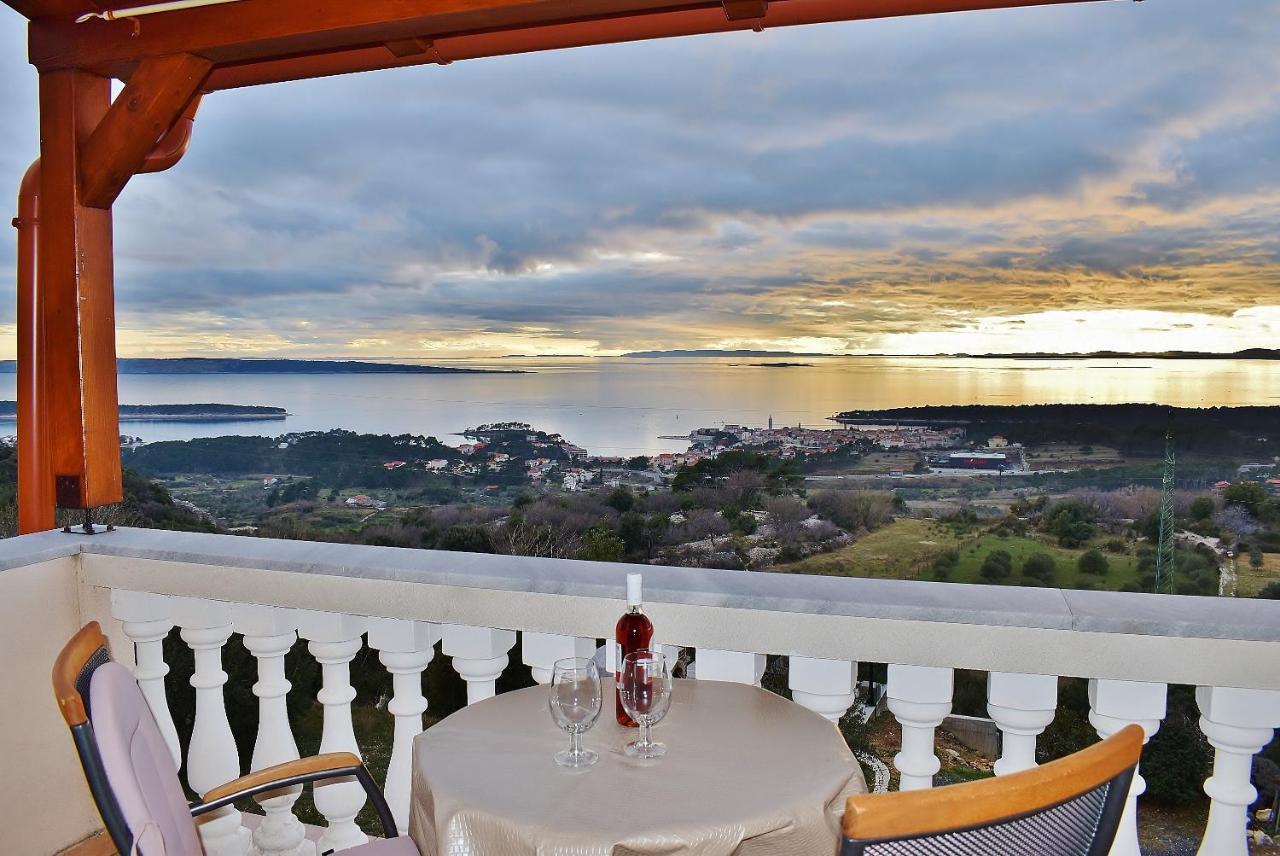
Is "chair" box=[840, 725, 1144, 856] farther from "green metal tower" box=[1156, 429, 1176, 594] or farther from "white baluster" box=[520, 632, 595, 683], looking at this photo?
"green metal tower" box=[1156, 429, 1176, 594]

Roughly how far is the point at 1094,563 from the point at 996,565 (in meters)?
1.35

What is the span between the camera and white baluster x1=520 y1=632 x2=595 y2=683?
69.1 inches

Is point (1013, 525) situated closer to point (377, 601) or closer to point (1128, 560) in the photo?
point (1128, 560)

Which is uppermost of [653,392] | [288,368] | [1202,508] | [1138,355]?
[1138,355]

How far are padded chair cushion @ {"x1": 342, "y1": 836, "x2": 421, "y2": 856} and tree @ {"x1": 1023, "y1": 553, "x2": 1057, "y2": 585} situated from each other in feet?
39.4

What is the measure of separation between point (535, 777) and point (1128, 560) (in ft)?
41.4

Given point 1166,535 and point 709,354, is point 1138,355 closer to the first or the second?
point 1166,535

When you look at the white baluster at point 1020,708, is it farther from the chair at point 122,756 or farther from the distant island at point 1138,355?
the distant island at point 1138,355

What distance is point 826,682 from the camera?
5.22ft

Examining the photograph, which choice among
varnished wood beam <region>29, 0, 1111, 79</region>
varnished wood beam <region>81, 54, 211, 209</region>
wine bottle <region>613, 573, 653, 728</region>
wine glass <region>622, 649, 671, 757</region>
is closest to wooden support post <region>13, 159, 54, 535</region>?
varnished wood beam <region>81, 54, 211, 209</region>

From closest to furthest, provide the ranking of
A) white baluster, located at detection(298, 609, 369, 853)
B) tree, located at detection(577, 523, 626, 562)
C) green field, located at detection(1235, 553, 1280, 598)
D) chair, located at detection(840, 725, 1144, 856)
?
chair, located at detection(840, 725, 1144, 856), white baluster, located at detection(298, 609, 369, 853), green field, located at detection(1235, 553, 1280, 598), tree, located at detection(577, 523, 626, 562)

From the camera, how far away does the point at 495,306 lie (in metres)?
13.4

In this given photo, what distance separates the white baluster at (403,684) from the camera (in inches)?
72.6

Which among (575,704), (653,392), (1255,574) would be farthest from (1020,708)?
(1255,574)
